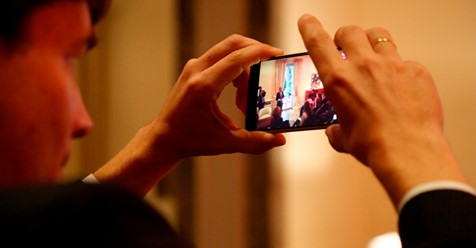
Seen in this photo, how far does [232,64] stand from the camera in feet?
2.83

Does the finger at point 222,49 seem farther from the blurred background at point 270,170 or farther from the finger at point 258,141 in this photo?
the blurred background at point 270,170

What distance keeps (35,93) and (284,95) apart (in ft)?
1.57

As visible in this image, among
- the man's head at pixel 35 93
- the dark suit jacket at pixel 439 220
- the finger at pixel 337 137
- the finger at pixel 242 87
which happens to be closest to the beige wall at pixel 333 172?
the finger at pixel 242 87

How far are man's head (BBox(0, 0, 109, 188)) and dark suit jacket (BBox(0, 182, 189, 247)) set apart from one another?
90 mm

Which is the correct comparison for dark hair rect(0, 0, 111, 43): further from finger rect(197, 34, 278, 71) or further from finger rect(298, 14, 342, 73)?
finger rect(197, 34, 278, 71)

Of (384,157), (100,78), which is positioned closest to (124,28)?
(100,78)

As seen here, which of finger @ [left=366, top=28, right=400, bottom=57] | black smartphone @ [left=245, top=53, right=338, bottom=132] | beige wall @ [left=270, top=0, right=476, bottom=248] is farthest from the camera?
beige wall @ [left=270, top=0, right=476, bottom=248]

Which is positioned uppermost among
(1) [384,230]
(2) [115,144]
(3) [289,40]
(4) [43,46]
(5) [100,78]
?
(4) [43,46]

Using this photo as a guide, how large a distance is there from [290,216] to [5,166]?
4.48 ft

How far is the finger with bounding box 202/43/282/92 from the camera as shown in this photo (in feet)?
2.83

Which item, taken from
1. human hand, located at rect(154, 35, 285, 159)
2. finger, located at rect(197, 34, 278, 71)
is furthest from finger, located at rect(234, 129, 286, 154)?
finger, located at rect(197, 34, 278, 71)

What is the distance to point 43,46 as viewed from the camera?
46 cm

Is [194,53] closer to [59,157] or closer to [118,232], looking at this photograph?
[59,157]

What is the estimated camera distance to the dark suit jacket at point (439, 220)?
0.49 meters
